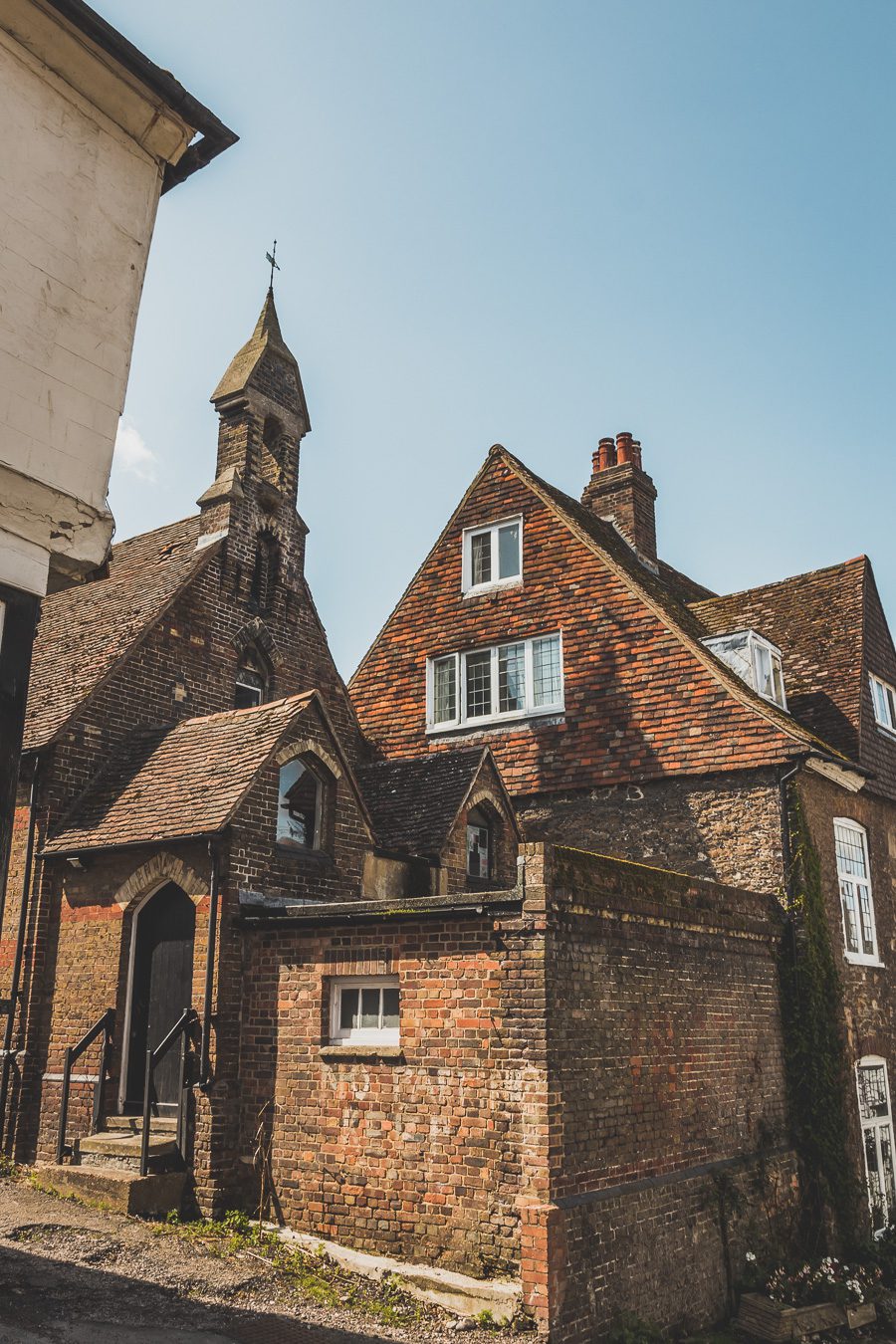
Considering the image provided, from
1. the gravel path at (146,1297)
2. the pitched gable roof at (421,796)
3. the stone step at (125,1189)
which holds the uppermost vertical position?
the pitched gable roof at (421,796)

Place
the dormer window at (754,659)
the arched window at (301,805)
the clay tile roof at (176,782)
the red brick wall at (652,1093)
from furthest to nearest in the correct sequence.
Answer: the dormer window at (754,659), the arched window at (301,805), the clay tile roof at (176,782), the red brick wall at (652,1093)

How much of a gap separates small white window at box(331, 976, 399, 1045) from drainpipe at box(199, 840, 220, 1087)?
5.04ft

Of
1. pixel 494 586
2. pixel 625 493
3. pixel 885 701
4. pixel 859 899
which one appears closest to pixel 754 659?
pixel 885 701

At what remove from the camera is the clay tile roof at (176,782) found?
1324 centimetres

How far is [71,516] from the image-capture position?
7.30 m

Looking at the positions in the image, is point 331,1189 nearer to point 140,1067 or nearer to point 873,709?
point 140,1067

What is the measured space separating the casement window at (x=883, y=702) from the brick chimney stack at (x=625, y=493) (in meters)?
5.68

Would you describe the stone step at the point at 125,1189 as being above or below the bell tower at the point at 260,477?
below

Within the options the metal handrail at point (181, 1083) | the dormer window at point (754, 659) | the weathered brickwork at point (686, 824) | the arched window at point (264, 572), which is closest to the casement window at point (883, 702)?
the dormer window at point (754, 659)

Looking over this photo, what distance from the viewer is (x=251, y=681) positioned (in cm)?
1900

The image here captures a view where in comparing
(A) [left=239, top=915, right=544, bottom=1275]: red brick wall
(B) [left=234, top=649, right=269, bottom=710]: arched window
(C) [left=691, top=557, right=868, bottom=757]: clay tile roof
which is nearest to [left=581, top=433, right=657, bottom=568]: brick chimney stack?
(C) [left=691, top=557, right=868, bottom=757]: clay tile roof

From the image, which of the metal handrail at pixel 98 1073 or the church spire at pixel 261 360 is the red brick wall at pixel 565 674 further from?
the metal handrail at pixel 98 1073

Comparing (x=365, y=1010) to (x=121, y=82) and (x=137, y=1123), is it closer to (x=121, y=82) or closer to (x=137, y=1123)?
(x=137, y=1123)

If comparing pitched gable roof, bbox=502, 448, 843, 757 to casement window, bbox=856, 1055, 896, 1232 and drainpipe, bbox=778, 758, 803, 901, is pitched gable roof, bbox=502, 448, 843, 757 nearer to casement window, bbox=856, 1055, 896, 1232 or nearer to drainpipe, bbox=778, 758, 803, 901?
drainpipe, bbox=778, 758, 803, 901
